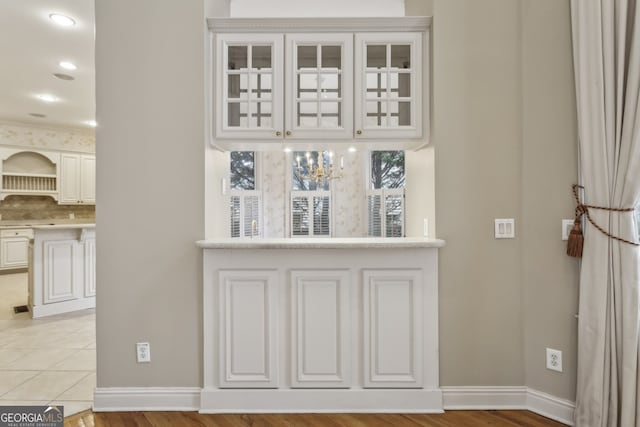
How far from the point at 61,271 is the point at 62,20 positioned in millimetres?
2710

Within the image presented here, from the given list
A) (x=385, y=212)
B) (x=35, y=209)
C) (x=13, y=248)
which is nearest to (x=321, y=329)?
(x=385, y=212)

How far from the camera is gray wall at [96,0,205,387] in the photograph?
6.78 feet

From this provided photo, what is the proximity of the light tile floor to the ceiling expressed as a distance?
123 inches

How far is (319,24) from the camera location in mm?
2080

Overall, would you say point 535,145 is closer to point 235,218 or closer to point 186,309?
point 186,309

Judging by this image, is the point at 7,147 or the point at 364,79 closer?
the point at 364,79

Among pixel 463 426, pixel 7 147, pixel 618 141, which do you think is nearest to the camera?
pixel 618 141

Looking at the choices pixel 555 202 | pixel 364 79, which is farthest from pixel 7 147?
pixel 555 202

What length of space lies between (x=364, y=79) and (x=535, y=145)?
1074 mm

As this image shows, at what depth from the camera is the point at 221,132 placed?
2111mm

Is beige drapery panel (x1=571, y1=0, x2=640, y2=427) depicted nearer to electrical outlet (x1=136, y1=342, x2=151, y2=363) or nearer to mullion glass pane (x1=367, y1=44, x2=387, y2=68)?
mullion glass pane (x1=367, y1=44, x2=387, y2=68)

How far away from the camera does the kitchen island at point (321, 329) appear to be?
2.03 metres

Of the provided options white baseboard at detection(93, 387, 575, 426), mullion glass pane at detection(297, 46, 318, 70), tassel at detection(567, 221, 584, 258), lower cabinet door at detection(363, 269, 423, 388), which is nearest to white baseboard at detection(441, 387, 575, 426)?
white baseboard at detection(93, 387, 575, 426)

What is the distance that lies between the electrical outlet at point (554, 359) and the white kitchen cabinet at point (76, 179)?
8.88 meters
